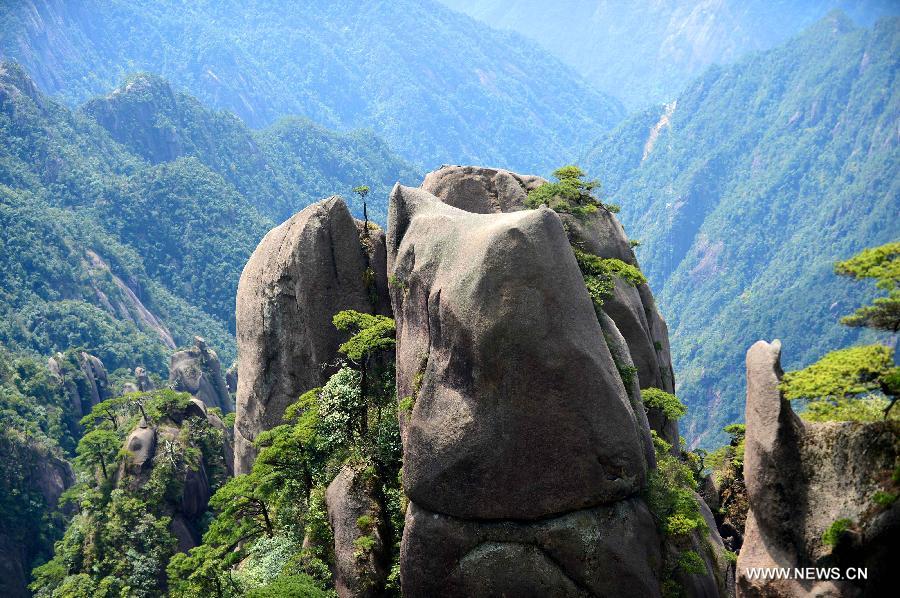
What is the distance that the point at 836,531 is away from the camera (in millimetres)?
19594

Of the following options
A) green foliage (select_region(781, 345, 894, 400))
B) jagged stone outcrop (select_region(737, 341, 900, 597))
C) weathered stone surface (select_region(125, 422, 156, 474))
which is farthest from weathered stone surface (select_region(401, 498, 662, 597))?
weathered stone surface (select_region(125, 422, 156, 474))

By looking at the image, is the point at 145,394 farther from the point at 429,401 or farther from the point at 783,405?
the point at 783,405

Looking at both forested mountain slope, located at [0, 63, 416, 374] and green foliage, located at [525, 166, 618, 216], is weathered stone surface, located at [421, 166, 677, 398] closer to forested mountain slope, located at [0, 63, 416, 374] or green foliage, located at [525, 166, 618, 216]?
green foliage, located at [525, 166, 618, 216]

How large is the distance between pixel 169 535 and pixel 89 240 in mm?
121789

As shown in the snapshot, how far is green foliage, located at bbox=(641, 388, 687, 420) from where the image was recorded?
32625mm

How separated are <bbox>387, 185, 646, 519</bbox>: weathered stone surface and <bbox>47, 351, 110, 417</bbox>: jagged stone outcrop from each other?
76103 millimetres

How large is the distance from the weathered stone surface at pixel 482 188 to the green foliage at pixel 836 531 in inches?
914

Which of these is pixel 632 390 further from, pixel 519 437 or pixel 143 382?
pixel 143 382

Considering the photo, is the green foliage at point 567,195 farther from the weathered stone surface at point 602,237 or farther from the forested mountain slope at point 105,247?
the forested mountain slope at point 105,247

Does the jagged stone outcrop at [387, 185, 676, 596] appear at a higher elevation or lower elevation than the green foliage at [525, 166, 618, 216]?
lower

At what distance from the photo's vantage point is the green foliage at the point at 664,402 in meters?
32.6

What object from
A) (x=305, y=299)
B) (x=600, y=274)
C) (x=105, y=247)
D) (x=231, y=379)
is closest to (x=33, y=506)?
(x=231, y=379)

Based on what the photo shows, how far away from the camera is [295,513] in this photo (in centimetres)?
3244

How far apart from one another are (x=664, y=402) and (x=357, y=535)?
13.5 m
